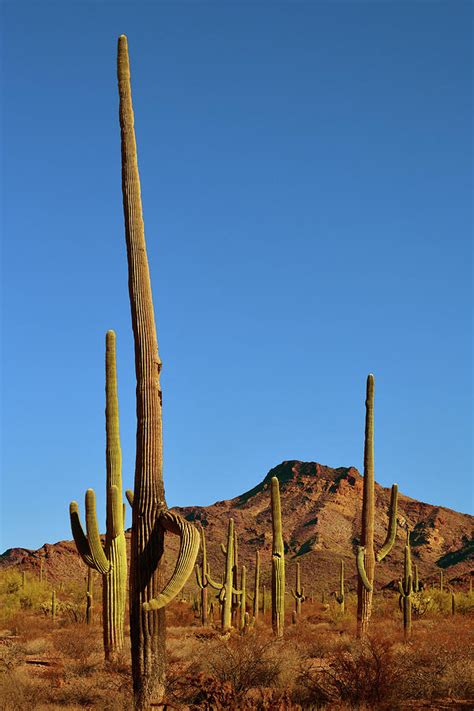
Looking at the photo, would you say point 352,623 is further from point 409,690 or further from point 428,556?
point 428,556

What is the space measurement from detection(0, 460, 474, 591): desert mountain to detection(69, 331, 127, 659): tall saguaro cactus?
5201 cm

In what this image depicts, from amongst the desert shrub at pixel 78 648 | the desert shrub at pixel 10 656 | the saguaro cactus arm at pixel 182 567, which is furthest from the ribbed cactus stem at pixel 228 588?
the saguaro cactus arm at pixel 182 567

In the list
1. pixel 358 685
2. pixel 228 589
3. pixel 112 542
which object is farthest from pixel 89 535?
pixel 228 589

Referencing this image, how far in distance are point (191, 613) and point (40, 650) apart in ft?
Answer: 57.7

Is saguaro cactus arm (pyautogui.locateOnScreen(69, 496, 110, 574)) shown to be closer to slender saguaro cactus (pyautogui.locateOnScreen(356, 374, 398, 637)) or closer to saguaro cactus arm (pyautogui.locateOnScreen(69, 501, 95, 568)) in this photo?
saguaro cactus arm (pyautogui.locateOnScreen(69, 501, 95, 568))

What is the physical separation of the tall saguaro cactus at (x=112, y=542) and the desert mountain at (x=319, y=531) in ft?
171

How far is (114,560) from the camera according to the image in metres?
16.6

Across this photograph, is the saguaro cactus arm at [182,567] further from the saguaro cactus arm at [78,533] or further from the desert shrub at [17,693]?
the saguaro cactus arm at [78,533]

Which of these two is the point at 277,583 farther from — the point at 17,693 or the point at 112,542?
the point at 17,693

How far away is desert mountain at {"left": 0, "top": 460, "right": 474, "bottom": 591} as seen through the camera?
73.2 meters

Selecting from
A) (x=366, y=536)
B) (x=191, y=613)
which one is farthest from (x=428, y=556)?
(x=366, y=536)

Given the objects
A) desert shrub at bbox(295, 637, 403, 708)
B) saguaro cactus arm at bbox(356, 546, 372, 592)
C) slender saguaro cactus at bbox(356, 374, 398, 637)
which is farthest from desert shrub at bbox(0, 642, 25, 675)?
saguaro cactus arm at bbox(356, 546, 372, 592)

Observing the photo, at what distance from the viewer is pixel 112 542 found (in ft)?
55.4

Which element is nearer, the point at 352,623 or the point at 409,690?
the point at 409,690
